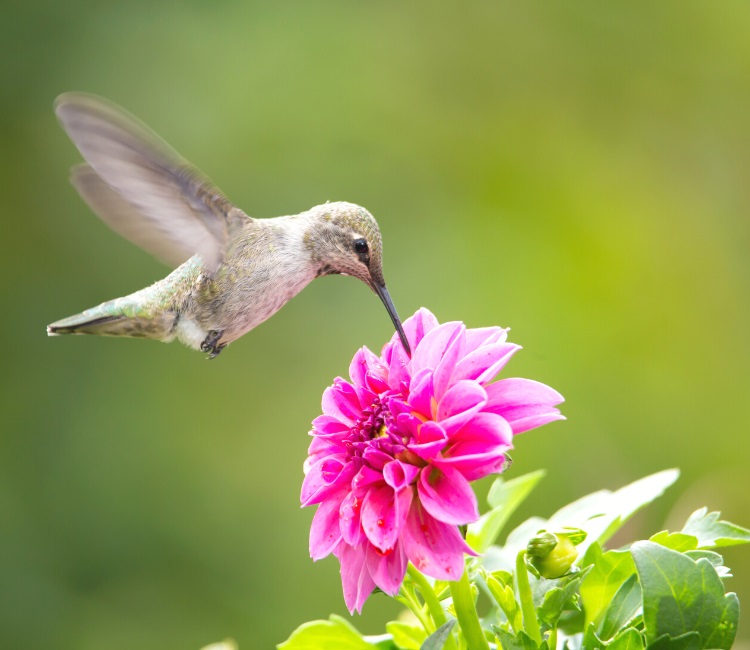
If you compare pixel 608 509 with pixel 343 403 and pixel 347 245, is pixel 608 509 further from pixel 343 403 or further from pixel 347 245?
pixel 347 245

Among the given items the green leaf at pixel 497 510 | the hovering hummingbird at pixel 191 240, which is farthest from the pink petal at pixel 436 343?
the hovering hummingbird at pixel 191 240

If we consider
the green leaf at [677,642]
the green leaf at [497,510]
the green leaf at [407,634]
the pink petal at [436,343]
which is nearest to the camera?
the green leaf at [677,642]

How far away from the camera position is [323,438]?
1.02m

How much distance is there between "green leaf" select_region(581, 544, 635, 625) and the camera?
3.45ft

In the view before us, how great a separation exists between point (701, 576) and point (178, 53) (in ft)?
11.5

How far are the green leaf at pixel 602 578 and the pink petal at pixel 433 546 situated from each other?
20 centimetres

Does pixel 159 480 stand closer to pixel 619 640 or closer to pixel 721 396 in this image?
pixel 721 396

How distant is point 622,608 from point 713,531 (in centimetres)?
13

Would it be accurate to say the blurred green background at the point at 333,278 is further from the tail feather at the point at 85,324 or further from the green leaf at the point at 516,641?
the green leaf at the point at 516,641

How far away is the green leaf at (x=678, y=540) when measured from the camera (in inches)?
40.0

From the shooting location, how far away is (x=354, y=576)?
99 cm

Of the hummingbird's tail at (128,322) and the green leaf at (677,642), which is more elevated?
the hummingbird's tail at (128,322)

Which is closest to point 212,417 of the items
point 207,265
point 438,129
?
point 438,129

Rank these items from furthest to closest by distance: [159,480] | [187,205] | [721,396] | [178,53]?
1. [178,53]
2. [159,480]
3. [721,396]
4. [187,205]
